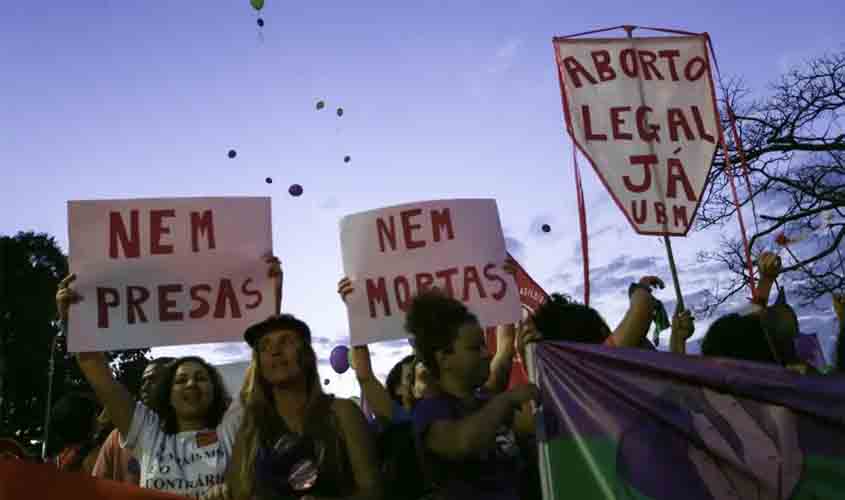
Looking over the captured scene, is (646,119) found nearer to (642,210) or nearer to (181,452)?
(642,210)

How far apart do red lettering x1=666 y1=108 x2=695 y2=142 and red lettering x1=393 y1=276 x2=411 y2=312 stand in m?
1.81

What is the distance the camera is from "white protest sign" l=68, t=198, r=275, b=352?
4.69 metres

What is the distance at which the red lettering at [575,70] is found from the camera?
5469 millimetres

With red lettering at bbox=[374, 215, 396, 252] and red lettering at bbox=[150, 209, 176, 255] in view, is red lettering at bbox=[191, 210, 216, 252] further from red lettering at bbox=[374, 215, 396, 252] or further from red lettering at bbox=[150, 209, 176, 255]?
red lettering at bbox=[374, 215, 396, 252]

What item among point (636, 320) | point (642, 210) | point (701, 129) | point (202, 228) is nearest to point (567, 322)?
point (636, 320)

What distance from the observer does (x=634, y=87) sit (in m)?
5.46

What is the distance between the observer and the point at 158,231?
4.93 m

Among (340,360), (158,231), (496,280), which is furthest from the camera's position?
(340,360)

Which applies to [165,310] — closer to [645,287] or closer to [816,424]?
[645,287]

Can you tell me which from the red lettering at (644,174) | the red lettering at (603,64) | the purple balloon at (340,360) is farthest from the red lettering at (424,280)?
the purple balloon at (340,360)

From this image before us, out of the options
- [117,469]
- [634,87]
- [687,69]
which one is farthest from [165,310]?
[687,69]

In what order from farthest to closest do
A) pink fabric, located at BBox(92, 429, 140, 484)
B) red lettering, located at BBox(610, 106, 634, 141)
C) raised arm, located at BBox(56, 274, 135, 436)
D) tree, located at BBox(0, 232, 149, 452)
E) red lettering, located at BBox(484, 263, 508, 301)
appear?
1. tree, located at BBox(0, 232, 149, 452)
2. red lettering, located at BBox(610, 106, 634, 141)
3. red lettering, located at BBox(484, 263, 508, 301)
4. pink fabric, located at BBox(92, 429, 140, 484)
5. raised arm, located at BBox(56, 274, 135, 436)

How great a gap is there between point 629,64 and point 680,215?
101 cm

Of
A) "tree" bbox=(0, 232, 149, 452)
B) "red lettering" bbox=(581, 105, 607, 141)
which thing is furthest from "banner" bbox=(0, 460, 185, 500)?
"tree" bbox=(0, 232, 149, 452)
